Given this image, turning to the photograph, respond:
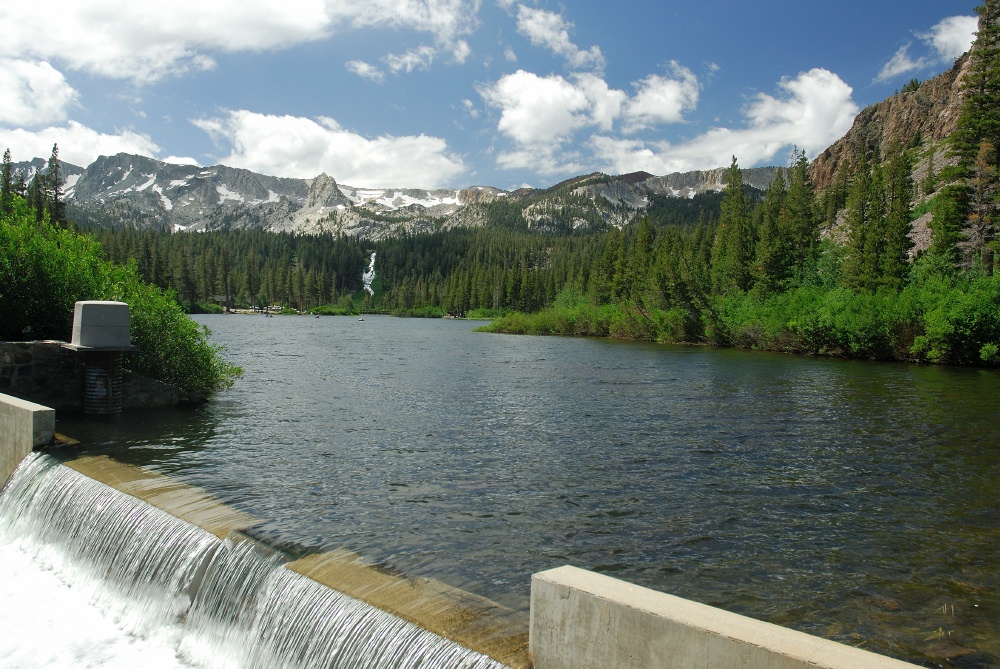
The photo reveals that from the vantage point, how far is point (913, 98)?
550 feet

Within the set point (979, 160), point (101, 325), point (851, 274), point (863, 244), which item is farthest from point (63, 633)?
point (979, 160)

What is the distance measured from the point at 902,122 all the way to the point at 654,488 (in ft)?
626

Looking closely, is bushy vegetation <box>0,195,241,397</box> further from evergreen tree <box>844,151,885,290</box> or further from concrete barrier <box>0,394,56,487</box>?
evergreen tree <box>844,151,885,290</box>

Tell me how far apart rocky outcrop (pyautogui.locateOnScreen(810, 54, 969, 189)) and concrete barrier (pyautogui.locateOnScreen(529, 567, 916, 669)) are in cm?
16943

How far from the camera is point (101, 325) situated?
21.2 metres

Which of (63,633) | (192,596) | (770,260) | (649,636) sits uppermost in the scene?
(770,260)

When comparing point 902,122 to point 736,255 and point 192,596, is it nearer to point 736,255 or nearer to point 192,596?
point 736,255

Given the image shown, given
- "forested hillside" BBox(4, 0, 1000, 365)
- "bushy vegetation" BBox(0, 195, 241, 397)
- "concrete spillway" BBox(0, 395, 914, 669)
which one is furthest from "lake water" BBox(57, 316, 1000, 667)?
"forested hillside" BBox(4, 0, 1000, 365)

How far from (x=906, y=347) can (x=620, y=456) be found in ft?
167

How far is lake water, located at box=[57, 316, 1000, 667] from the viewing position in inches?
411

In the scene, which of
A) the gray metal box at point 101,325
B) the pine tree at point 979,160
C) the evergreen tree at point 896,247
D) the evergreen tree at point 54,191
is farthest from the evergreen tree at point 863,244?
the evergreen tree at point 54,191

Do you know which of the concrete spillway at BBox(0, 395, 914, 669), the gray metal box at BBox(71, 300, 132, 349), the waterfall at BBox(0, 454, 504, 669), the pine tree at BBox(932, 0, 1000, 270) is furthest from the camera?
the pine tree at BBox(932, 0, 1000, 270)

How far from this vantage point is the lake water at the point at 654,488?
411 inches

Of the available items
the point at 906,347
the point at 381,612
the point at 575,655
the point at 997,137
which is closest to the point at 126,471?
the point at 381,612
